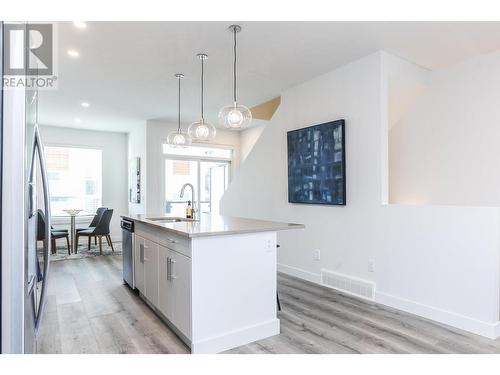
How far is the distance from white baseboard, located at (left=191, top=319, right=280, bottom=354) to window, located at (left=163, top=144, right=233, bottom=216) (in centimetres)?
439

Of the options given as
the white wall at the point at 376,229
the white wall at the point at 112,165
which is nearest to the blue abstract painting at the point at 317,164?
the white wall at the point at 376,229

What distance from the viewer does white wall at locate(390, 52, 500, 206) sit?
10.9ft

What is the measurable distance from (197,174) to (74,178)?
2.78 meters

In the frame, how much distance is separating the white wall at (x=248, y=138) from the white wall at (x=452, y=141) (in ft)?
12.8

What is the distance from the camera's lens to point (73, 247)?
6.50 metres

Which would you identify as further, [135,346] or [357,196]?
[357,196]

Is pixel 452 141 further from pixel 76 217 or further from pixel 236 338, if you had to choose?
pixel 76 217

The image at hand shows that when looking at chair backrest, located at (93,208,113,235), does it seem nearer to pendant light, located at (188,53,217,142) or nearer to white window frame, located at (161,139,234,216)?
A: white window frame, located at (161,139,234,216)

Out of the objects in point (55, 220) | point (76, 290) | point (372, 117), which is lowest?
point (76, 290)

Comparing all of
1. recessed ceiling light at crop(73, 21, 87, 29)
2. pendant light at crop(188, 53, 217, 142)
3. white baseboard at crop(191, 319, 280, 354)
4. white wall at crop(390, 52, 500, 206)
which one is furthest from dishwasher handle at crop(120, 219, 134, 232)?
white wall at crop(390, 52, 500, 206)

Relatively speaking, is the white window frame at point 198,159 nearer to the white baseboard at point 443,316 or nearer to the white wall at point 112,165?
the white wall at point 112,165
